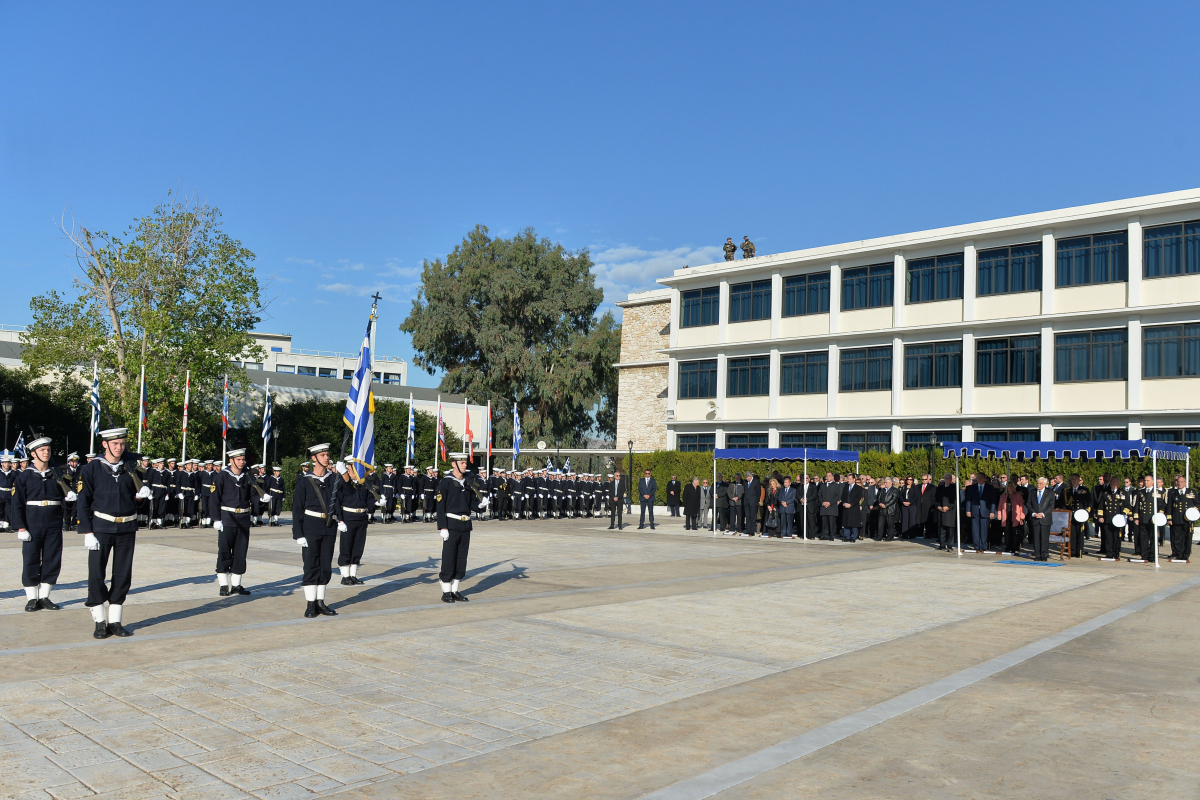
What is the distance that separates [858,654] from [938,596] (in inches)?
201

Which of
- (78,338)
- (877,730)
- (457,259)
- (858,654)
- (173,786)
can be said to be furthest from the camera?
(457,259)

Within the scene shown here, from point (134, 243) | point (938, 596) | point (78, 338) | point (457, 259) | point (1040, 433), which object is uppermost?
point (457, 259)

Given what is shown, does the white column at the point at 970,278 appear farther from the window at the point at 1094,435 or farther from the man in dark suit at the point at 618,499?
the man in dark suit at the point at 618,499

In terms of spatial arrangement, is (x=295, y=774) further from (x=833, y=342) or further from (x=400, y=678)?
(x=833, y=342)

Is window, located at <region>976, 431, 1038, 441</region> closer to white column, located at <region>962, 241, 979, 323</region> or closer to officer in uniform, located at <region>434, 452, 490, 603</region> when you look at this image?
white column, located at <region>962, 241, 979, 323</region>

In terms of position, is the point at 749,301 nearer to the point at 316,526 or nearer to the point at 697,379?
the point at 697,379

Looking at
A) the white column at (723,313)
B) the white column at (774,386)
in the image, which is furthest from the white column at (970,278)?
the white column at (723,313)

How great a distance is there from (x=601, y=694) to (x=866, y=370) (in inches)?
1274

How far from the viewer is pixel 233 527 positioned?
12.1 metres

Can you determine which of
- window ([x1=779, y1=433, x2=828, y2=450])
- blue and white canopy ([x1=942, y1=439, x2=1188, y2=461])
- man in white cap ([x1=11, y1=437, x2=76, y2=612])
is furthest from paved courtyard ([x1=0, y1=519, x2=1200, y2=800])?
window ([x1=779, y1=433, x2=828, y2=450])

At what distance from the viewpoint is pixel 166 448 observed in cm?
3738

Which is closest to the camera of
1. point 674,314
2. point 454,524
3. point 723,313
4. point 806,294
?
point 454,524

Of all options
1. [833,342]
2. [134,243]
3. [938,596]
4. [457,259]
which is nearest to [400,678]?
[938,596]

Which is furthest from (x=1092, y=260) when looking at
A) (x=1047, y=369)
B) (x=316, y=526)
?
(x=316, y=526)
